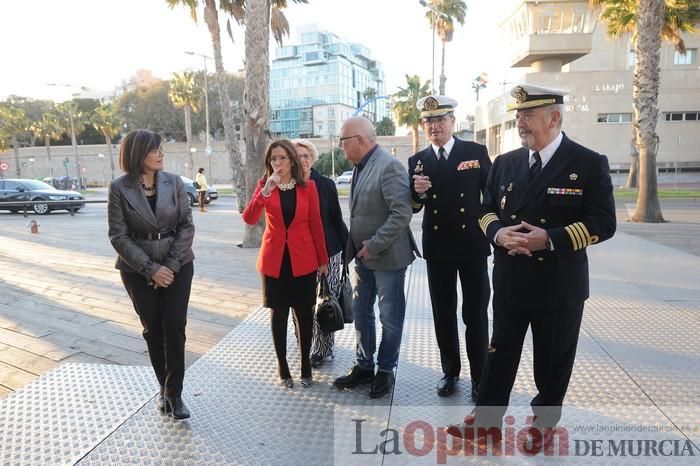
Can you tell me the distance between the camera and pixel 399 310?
3564mm

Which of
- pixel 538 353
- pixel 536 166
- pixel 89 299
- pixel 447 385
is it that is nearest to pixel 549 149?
pixel 536 166

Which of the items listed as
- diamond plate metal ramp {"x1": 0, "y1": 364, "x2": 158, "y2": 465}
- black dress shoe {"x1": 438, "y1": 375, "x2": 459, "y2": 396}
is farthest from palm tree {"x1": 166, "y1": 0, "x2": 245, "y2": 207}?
black dress shoe {"x1": 438, "y1": 375, "x2": 459, "y2": 396}

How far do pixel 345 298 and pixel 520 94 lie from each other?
210cm

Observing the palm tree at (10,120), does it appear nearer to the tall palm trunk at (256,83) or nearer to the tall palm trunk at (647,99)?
the tall palm trunk at (256,83)

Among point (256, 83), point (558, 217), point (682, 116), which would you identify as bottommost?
point (558, 217)

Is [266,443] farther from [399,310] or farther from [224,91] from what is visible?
[224,91]

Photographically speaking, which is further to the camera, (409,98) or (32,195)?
(409,98)

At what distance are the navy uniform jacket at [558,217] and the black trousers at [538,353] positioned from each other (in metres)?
0.09

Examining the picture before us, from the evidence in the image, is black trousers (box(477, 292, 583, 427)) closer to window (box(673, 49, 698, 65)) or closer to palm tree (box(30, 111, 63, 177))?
window (box(673, 49, 698, 65))

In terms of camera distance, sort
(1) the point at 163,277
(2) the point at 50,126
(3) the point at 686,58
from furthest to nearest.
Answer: (2) the point at 50,126 < (3) the point at 686,58 < (1) the point at 163,277

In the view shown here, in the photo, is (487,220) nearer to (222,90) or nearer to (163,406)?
(163,406)

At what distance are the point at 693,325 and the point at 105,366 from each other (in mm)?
5721

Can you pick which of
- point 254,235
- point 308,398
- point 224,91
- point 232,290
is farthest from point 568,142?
point 224,91

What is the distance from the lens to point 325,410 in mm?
3320
